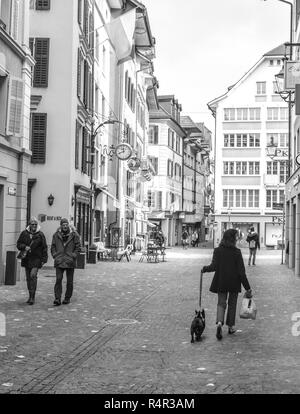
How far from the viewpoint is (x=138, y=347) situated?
9352mm

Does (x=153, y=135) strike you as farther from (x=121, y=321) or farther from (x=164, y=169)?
(x=121, y=321)

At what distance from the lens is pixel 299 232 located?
2447cm

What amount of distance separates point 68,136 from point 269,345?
59.6ft

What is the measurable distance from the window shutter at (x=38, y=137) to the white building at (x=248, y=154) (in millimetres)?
41308

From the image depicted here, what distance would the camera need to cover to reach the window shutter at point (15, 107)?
18.1 meters

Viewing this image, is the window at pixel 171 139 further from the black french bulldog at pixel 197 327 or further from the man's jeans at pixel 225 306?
the black french bulldog at pixel 197 327

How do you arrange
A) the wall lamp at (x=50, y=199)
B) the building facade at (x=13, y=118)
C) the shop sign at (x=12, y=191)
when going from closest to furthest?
the building facade at (x=13, y=118)
the shop sign at (x=12, y=191)
the wall lamp at (x=50, y=199)

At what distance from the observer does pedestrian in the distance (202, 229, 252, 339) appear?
1012 cm

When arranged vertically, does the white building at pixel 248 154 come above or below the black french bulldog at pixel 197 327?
above

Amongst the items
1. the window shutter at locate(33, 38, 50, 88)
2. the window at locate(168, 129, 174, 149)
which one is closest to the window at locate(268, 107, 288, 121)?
the window at locate(168, 129, 174, 149)

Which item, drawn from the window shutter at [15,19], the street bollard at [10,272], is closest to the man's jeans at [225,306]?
the street bollard at [10,272]

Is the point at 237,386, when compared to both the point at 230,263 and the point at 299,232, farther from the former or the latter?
the point at 299,232

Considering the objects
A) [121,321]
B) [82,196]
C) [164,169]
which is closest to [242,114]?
[164,169]

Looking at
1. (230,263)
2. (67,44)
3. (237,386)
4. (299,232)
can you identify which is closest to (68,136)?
(67,44)
